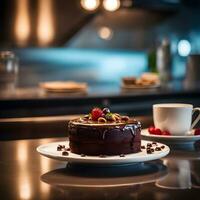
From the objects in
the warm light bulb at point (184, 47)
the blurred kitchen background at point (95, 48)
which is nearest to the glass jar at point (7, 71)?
the blurred kitchen background at point (95, 48)

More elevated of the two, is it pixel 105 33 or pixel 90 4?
pixel 90 4

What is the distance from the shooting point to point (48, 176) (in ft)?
3.32

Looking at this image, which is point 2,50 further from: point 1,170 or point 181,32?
point 1,170

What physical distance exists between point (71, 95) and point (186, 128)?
5.65 ft

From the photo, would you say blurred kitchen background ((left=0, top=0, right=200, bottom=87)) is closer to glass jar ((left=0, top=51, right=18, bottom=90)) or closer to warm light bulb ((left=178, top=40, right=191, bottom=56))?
warm light bulb ((left=178, top=40, right=191, bottom=56))

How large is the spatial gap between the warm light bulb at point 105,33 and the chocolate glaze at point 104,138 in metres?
3.06

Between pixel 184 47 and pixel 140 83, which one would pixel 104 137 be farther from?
pixel 184 47

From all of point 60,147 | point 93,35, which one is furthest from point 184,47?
point 60,147

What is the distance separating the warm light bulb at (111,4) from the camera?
3660 mm

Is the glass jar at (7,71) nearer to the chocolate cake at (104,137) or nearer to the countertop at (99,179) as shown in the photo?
the countertop at (99,179)

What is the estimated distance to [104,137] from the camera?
1.10 meters

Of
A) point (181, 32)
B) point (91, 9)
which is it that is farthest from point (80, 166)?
point (181, 32)

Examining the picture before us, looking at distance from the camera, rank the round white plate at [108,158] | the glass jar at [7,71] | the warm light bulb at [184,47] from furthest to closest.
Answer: the warm light bulb at [184,47], the glass jar at [7,71], the round white plate at [108,158]

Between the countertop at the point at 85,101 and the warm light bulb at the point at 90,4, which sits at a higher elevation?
the warm light bulb at the point at 90,4
